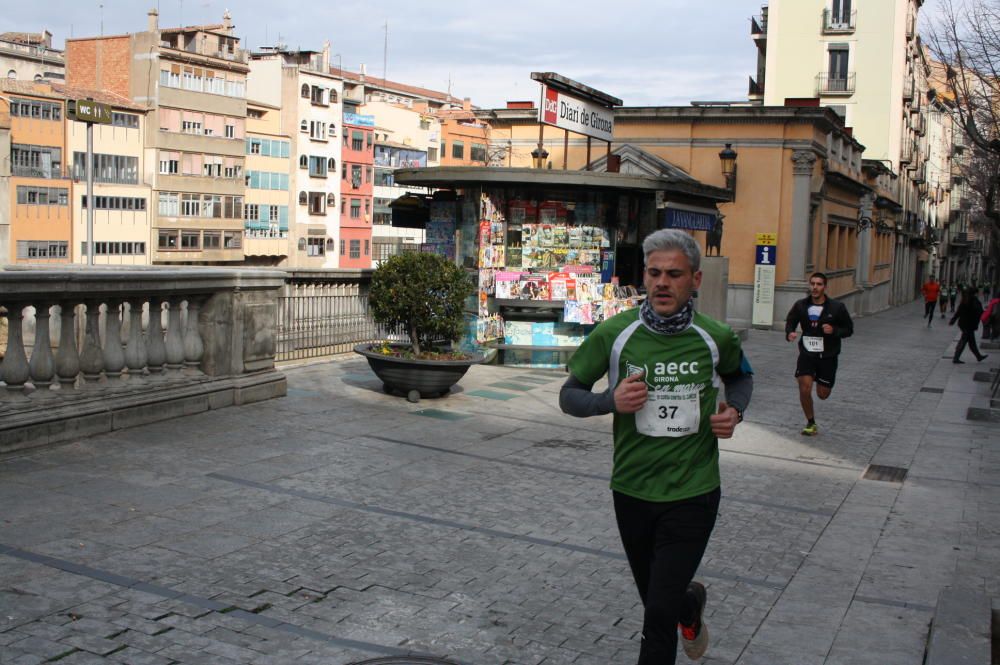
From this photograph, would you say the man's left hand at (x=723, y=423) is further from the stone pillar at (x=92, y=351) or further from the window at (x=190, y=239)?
the window at (x=190, y=239)

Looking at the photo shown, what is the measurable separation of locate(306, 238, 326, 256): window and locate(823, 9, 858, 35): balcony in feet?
167

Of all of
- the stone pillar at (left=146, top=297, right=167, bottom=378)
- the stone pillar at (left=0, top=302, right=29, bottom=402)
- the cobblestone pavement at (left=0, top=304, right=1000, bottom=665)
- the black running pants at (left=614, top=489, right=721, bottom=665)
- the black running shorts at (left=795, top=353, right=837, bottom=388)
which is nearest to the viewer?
the black running pants at (left=614, top=489, right=721, bottom=665)

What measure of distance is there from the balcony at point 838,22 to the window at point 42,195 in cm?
4894

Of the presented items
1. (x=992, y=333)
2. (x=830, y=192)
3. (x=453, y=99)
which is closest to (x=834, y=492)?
(x=992, y=333)

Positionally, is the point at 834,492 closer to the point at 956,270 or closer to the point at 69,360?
the point at 69,360

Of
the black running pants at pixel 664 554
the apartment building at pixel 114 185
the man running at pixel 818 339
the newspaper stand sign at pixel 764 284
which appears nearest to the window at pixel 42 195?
the apartment building at pixel 114 185

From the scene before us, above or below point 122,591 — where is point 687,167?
above

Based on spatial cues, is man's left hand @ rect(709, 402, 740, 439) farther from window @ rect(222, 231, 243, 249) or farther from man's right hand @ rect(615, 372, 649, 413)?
window @ rect(222, 231, 243, 249)

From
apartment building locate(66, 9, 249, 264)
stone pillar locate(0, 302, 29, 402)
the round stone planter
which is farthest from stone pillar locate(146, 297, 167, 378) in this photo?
apartment building locate(66, 9, 249, 264)

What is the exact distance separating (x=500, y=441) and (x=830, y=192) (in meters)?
28.6

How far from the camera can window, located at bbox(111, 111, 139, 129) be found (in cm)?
7206

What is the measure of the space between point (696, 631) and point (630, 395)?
1.10 metres

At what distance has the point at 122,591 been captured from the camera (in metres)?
5.08

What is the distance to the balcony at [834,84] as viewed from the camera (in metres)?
50.7
